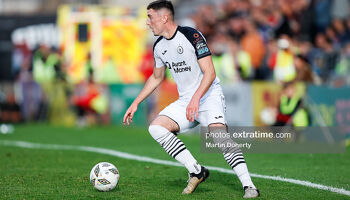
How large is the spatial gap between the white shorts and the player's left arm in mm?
289

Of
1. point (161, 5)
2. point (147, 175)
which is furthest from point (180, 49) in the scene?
point (147, 175)

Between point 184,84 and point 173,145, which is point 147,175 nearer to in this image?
point 173,145

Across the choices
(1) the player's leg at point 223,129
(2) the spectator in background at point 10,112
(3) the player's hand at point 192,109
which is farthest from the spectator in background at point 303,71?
(2) the spectator in background at point 10,112

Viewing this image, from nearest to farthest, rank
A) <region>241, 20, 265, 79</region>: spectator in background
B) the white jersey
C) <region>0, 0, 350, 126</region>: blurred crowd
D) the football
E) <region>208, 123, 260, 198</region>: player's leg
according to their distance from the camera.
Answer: <region>208, 123, 260, 198</region>: player's leg < the white jersey < the football < <region>0, 0, 350, 126</region>: blurred crowd < <region>241, 20, 265, 79</region>: spectator in background

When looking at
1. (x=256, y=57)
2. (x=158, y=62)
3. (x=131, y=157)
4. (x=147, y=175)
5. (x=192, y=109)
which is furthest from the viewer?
(x=256, y=57)

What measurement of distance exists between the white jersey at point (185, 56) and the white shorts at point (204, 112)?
79mm

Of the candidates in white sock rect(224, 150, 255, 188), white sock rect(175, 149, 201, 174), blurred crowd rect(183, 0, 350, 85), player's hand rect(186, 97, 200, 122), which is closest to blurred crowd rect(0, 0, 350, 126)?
blurred crowd rect(183, 0, 350, 85)

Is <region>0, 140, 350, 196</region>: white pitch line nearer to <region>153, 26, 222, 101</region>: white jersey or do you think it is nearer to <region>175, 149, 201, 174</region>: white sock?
<region>175, 149, 201, 174</region>: white sock

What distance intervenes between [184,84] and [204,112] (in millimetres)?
395

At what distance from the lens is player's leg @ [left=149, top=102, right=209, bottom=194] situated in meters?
7.39

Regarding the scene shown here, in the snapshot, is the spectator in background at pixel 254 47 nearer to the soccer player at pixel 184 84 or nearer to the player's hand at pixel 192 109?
the soccer player at pixel 184 84

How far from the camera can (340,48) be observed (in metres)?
17.0

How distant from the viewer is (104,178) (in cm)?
745

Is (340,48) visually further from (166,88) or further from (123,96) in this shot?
(123,96)
